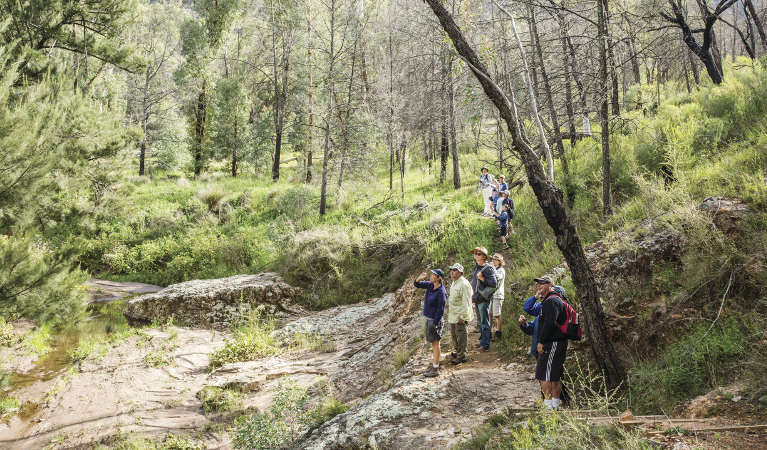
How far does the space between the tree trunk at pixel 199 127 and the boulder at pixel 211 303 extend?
49.2ft

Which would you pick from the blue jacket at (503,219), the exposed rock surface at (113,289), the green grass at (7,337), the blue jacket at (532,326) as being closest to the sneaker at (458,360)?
the blue jacket at (532,326)

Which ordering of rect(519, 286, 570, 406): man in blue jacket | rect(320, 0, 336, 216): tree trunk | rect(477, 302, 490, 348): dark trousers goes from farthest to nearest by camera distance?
rect(320, 0, 336, 216): tree trunk, rect(477, 302, 490, 348): dark trousers, rect(519, 286, 570, 406): man in blue jacket

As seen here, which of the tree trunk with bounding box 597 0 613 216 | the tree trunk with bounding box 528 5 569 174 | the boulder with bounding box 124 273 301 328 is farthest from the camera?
the boulder with bounding box 124 273 301 328

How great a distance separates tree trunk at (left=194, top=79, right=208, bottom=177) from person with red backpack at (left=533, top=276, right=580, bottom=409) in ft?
84.8

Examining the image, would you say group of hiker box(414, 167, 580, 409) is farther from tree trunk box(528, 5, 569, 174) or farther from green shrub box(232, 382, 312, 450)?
tree trunk box(528, 5, 569, 174)

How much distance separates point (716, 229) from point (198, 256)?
1737 cm

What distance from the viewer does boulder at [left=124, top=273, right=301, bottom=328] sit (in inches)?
499

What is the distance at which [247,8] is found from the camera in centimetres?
2706

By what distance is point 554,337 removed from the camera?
4824 millimetres

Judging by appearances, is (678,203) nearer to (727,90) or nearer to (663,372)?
(663,372)

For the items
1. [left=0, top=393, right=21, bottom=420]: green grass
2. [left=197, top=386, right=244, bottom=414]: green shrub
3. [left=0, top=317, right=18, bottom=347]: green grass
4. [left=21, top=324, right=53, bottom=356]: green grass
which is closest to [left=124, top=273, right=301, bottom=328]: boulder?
[left=21, top=324, right=53, bottom=356]: green grass

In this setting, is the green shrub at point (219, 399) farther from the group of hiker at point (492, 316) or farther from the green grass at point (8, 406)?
the group of hiker at point (492, 316)

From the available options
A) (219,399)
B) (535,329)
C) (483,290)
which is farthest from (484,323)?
(219,399)

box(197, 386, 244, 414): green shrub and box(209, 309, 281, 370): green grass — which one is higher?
box(209, 309, 281, 370): green grass
